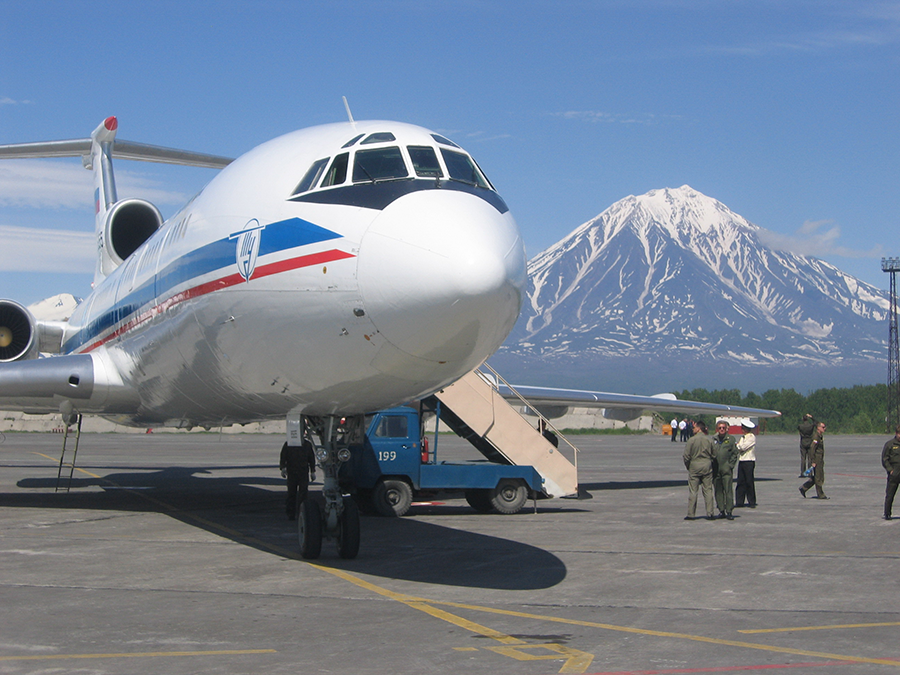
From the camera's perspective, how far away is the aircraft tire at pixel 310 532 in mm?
10773

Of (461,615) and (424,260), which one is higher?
(424,260)

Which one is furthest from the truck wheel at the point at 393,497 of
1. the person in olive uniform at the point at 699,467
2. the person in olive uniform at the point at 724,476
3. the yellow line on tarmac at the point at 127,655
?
the yellow line on tarmac at the point at 127,655

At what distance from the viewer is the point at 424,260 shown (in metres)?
7.72

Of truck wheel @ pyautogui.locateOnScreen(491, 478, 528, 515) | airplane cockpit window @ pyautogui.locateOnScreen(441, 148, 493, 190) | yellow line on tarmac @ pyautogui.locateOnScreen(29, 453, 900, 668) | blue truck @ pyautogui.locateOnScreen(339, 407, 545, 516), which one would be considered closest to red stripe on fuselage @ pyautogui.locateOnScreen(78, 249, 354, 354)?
airplane cockpit window @ pyautogui.locateOnScreen(441, 148, 493, 190)

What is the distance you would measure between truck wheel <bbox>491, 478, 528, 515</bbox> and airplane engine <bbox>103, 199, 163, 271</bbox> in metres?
10.7

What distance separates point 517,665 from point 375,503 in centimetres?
955

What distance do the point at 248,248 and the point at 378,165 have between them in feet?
5.40

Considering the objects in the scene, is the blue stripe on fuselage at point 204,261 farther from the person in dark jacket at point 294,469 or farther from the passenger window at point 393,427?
the passenger window at point 393,427

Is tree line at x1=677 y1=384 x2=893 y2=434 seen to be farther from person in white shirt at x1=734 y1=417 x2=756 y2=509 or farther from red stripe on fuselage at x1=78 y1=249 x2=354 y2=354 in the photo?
red stripe on fuselage at x1=78 y1=249 x2=354 y2=354

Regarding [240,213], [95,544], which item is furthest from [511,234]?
[95,544]

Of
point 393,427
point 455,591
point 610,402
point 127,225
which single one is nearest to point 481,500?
point 393,427

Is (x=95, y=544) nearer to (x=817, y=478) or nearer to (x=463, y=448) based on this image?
(x=817, y=478)

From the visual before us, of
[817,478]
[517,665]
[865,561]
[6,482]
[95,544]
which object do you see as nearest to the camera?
[517,665]

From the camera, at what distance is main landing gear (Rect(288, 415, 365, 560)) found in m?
10.8
